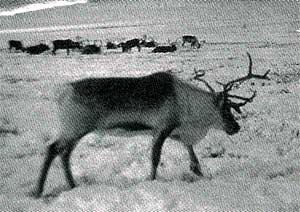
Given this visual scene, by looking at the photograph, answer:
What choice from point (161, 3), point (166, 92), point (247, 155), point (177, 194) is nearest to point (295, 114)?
point (247, 155)

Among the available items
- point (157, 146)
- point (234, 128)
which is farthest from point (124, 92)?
point (234, 128)

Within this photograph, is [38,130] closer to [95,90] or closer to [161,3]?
[95,90]

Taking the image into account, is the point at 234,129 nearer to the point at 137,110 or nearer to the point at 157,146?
the point at 157,146

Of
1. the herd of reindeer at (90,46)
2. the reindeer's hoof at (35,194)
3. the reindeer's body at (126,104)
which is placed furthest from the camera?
the herd of reindeer at (90,46)

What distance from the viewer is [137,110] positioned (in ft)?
18.1

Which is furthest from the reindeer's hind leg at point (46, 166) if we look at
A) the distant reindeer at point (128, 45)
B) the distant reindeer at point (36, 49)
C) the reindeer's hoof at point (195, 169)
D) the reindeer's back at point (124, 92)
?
the distant reindeer at point (36, 49)

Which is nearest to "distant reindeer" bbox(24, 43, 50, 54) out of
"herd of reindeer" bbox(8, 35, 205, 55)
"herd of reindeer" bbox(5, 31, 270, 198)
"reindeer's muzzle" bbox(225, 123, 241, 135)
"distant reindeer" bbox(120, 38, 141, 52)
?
"herd of reindeer" bbox(8, 35, 205, 55)

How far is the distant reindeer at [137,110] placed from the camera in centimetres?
537

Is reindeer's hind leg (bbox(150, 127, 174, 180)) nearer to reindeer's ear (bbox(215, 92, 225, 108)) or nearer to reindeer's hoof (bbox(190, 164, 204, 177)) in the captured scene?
reindeer's hoof (bbox(190, 164, 204, 177))

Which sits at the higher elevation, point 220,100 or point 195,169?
point 220,100

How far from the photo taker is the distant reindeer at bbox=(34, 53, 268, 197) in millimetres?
5367

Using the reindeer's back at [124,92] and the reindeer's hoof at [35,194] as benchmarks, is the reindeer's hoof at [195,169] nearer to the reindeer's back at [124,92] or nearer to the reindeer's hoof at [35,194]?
the reindeer's back at [124,92]

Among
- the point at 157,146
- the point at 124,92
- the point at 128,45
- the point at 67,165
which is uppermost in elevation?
the point at 124,92

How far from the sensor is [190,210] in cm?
443
